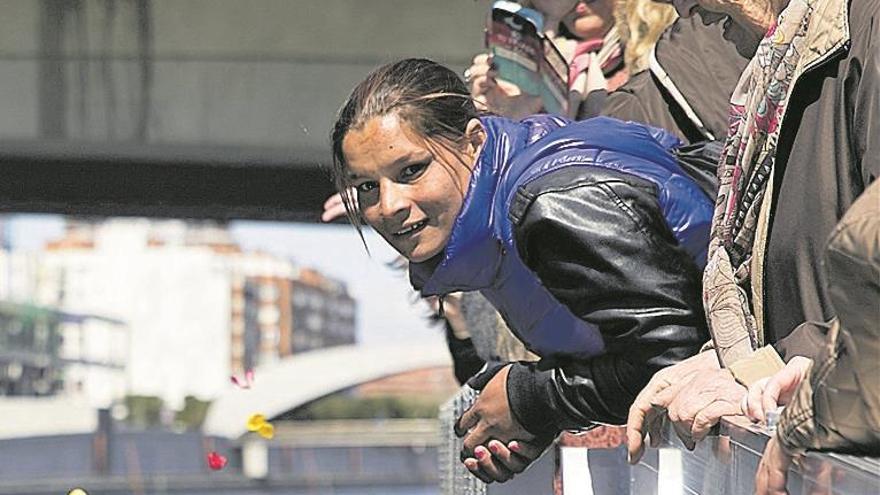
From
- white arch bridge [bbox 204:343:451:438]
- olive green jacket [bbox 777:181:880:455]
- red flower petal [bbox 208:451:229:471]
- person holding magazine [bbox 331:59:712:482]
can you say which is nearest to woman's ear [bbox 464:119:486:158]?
person holding magazine [bbox 331:59:712:482]

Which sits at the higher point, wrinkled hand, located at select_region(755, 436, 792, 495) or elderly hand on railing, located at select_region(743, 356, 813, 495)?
elderly hand on railing, located at select_region(743, 356, 813, 495)

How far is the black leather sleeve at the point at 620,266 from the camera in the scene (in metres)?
1.79

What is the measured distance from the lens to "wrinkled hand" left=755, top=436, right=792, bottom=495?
1144 mm

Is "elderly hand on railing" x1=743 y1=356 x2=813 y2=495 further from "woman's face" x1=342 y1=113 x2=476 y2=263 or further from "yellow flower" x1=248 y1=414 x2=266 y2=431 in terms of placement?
"yellow flower" x1=248 y1=414 x2=266 y2=431

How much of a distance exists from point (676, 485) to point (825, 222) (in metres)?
0.27

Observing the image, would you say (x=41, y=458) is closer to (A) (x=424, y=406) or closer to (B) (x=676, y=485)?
(A) (x=424, y=406)

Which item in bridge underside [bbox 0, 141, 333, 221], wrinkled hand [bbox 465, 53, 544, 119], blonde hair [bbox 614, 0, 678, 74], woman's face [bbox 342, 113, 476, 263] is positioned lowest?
woman's face [bbox 342, 113, 476, 263]

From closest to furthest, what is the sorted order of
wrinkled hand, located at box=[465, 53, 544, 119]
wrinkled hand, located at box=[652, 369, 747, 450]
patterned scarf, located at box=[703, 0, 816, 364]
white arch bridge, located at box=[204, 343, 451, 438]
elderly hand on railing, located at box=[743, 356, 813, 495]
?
1. elderly hand on railing, located at box=[743, 356, 813, 495]
2. wrinkled hand, located at box=[652, 369, 747, 450]
3. patterned scarf, located at box=[703, 0, 816, 364]
4. wrinkled hand, located at box=[465, 53, 544, 119]
5. white arch bridge, located at box=[204, 343, 451, 438]

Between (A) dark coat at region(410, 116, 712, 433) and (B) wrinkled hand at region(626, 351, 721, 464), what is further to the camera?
(A) dark coat at region(410, 116, 712, 433)

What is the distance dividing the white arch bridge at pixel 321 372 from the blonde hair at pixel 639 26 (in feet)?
39.9

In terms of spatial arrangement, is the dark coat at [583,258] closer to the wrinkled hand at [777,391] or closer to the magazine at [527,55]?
the wrinkled hand at [777,391]

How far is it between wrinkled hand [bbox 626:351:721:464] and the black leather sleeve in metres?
0.23

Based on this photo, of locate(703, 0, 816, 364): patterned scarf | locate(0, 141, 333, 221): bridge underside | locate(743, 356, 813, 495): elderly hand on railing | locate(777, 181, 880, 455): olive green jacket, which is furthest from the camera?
locate(0, 141, 333, 221): bridge underside

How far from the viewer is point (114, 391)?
55.4ft
